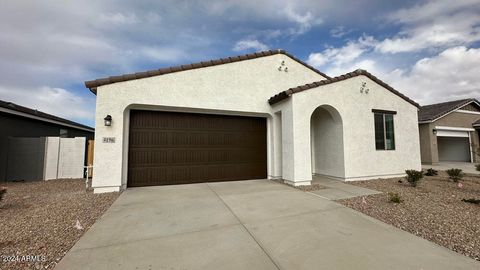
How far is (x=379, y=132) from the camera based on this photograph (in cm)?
840

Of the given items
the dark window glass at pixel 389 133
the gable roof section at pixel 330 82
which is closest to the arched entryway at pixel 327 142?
the gable roof section at pixel 330 82

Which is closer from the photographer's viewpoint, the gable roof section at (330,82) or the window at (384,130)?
the gable roof section at (330,82)

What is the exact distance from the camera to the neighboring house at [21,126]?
8.65 metres

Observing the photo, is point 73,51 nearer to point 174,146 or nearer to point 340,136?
point 174,146

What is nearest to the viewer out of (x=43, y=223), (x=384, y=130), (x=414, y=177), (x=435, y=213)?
(x=43, y=223)

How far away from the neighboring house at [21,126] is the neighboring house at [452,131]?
22.5 meters

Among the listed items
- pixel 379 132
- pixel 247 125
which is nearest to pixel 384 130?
pixel 379 132

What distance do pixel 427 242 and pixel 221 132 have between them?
260 inches

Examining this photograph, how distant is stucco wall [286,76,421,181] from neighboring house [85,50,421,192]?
43 mm

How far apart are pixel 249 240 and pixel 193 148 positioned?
17.1ft

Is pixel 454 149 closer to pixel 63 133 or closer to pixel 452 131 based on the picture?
pixel 452 131

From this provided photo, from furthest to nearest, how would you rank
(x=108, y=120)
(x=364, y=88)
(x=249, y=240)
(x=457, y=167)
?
(x=457, y=167), (x=364, y=88), (x=108, y=120), (x=249, y=240)

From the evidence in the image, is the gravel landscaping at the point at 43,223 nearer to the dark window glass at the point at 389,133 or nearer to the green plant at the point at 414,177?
the green plant at the point at 414,177

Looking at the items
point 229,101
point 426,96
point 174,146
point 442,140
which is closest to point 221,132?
point 229,101
